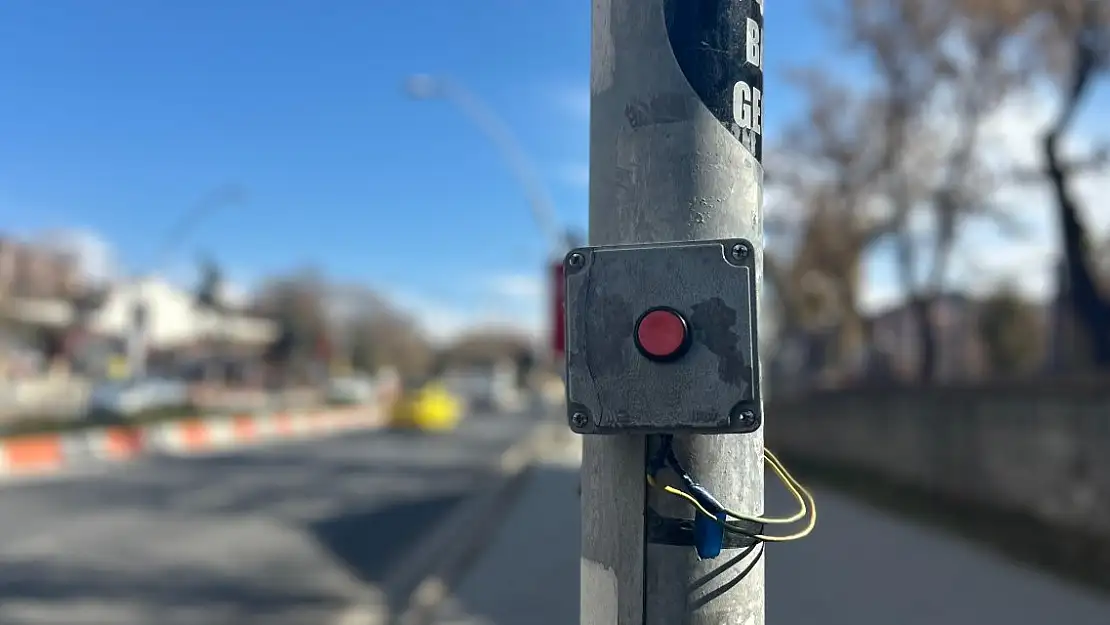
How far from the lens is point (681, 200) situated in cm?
193

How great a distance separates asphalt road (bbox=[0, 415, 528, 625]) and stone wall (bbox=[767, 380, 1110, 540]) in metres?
6.62

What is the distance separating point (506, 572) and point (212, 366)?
69936mm

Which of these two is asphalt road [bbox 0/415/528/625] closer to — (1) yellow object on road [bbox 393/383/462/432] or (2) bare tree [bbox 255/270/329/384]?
(1) yellow object on road [bbox 393/383/462/432]

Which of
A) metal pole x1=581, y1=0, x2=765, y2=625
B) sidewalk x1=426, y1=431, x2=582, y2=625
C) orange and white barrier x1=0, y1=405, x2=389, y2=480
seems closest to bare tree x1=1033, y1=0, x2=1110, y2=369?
sidewalk x1=426, y1=431, x2=582, y2=625

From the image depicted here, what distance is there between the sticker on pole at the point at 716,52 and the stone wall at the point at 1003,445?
8654mm

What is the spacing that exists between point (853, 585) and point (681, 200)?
711 centimetres

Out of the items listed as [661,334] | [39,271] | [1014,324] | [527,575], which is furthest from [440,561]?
[39,271]

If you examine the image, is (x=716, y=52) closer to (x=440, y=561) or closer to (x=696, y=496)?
(x=696, y=496)

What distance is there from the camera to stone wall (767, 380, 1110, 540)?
9.58m

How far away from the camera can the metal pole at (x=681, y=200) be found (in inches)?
74.8

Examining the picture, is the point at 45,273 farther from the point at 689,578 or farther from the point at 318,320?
the point at 689,578

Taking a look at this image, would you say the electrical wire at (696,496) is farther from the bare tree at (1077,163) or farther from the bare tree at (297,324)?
the bare tree at (297,324)

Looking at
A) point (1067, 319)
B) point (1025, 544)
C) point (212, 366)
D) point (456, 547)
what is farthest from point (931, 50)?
point (212, 366)

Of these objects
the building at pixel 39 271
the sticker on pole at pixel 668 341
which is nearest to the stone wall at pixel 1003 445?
the sticker on pole at pixel 668 341
